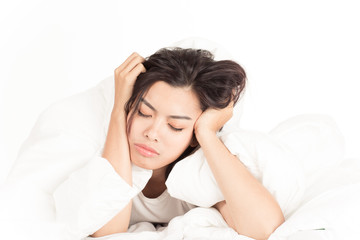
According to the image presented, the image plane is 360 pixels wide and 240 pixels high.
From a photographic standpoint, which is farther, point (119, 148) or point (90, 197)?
point (119, 148)

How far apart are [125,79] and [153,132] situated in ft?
0.86

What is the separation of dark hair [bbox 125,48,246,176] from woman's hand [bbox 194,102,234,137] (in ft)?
0.07

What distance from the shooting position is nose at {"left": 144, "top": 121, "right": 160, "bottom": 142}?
2.44 m

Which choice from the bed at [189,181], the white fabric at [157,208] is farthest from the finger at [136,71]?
the white fabric at [157,208]

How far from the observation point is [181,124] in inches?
98.0

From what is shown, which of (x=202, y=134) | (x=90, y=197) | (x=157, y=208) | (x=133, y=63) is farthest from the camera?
(x=157, y=208)

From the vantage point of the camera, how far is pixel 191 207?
9.13 ft

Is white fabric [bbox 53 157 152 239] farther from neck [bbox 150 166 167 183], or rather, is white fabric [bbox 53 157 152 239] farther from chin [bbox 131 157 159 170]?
neck [bbox 150 166 167 183]

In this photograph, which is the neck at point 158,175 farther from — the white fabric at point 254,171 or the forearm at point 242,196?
the forearm at point 242,196

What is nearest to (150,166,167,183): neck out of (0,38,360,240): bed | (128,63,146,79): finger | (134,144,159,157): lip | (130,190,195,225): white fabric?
(130,190,195,225): white fabric

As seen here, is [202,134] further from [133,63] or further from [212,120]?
[133,63]

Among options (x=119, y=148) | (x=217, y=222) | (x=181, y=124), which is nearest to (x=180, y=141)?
(x=181, y=124)

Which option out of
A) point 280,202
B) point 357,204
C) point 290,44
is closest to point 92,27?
point 290,44

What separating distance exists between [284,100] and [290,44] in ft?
1.02
